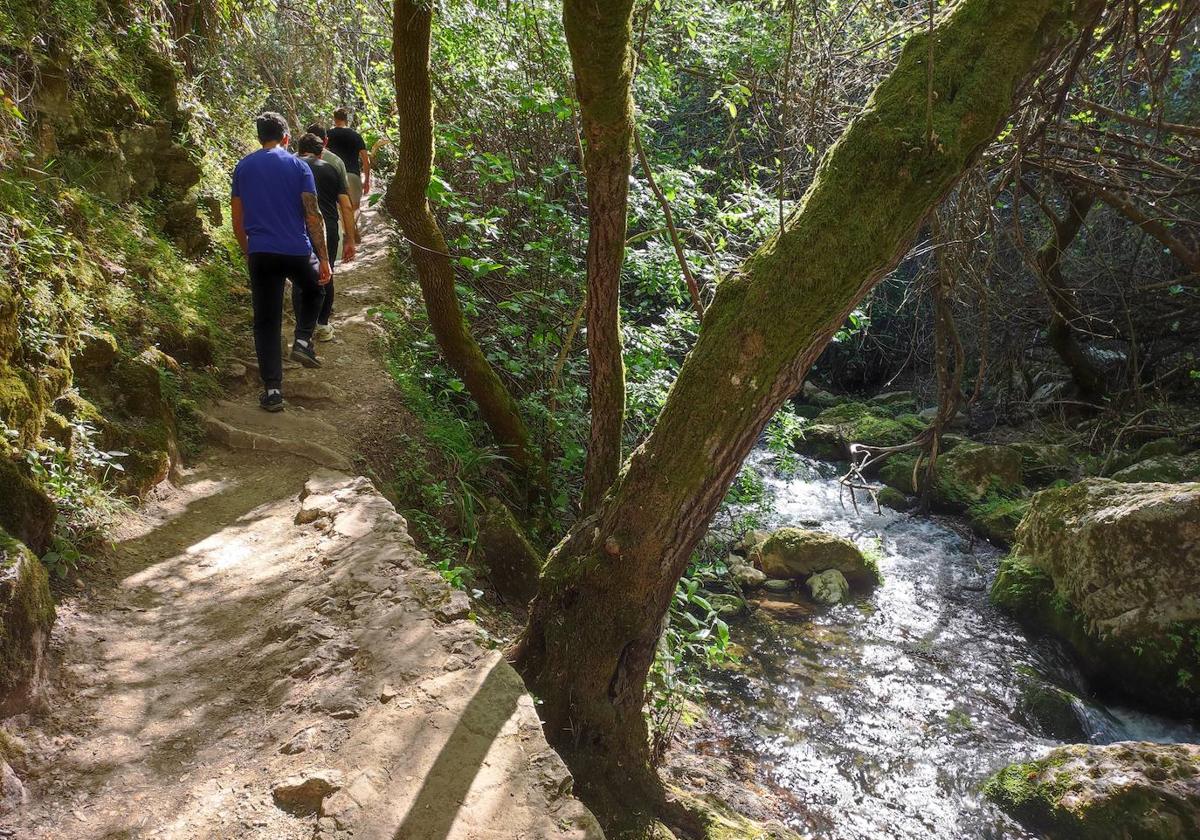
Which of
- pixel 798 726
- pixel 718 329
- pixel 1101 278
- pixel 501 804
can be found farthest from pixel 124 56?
pixel 1101 278

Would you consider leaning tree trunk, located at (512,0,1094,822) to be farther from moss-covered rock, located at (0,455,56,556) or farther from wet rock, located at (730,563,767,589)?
wet rock, located at (730,563,767,589)

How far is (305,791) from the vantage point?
2006mm

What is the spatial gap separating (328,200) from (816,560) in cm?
592

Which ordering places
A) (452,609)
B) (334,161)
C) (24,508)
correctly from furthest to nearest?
1. (334,161)
2. (452,609)
3. (24,508)

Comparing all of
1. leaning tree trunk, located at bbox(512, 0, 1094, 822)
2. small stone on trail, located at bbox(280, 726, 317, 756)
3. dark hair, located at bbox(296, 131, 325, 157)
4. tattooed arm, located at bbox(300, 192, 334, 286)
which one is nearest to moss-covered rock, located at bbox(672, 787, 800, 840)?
leaning tree trunk, located at bbox(512, 0, 1094, 822)

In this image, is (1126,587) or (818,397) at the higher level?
(818,397)

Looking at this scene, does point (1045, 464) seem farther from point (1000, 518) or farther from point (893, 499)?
point (893, 499)

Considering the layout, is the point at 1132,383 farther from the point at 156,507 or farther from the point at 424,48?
the point at 156,507

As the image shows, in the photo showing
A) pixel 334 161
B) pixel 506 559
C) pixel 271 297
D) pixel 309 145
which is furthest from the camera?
pixel 334 161

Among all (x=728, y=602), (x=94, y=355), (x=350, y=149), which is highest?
(x=350, y=149)

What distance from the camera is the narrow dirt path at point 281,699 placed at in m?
1.98

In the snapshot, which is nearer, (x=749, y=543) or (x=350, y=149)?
(x=350, y=149)

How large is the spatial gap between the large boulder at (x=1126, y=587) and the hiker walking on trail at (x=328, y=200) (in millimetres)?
6828

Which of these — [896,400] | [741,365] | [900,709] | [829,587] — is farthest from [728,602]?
[896,400]
